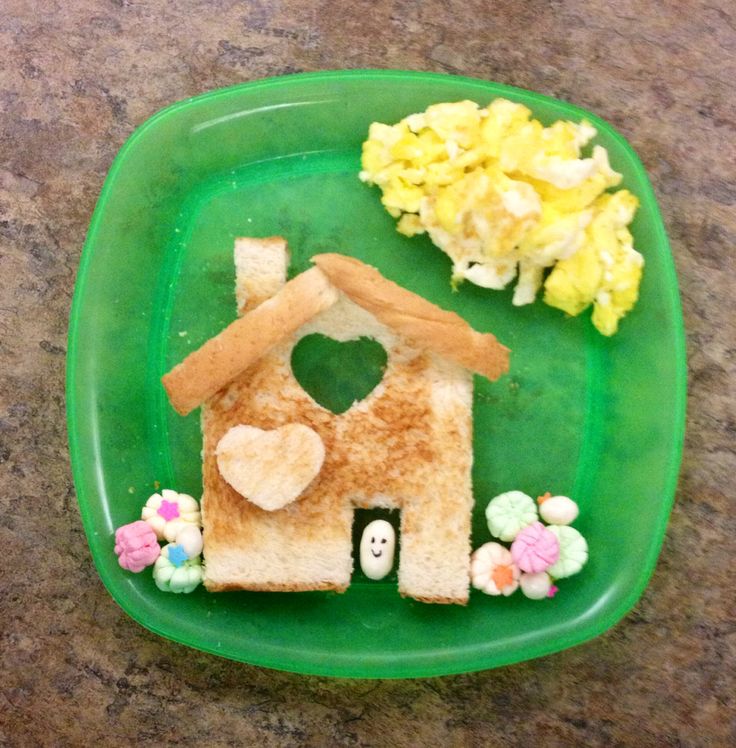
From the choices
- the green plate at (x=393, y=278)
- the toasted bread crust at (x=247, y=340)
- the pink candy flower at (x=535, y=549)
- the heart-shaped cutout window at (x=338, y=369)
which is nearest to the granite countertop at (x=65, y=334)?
the green plate at (x=393, y=278)

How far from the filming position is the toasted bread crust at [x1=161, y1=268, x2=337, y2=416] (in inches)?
56.8

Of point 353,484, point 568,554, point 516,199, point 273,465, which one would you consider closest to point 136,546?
point 273,465

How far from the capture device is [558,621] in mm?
1504

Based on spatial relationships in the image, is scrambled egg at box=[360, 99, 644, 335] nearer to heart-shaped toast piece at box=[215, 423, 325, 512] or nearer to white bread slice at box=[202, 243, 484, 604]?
white bread slice at box=[202, 243, 484, 604]

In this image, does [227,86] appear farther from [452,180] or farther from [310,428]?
[310,428]

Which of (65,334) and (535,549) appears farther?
(65,334)

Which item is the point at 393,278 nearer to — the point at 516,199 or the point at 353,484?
the point at 516,199

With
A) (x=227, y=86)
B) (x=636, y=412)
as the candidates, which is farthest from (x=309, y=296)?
(x=636, y=412)

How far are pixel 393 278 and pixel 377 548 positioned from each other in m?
0.53

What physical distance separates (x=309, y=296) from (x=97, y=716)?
100cm

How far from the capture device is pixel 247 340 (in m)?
1.44

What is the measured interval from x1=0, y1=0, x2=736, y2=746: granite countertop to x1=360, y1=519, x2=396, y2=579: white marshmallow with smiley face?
31 cm

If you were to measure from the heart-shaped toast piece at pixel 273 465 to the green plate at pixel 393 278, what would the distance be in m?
0.20

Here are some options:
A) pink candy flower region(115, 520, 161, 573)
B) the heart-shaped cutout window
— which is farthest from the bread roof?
pink candy flower region(115, 520, 161, 573)
